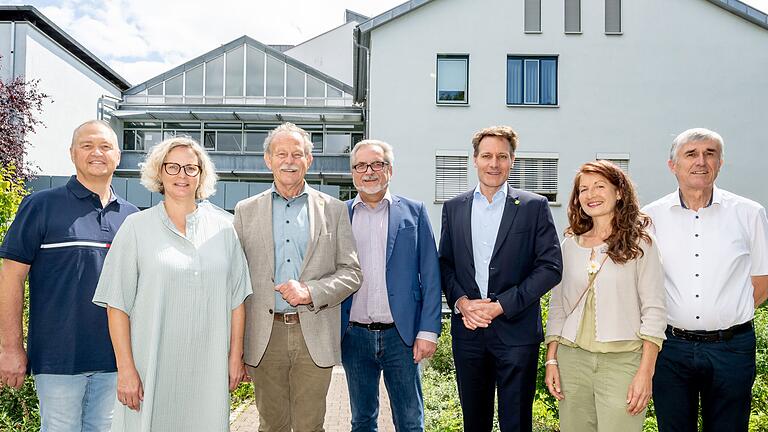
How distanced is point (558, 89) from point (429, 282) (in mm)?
17430

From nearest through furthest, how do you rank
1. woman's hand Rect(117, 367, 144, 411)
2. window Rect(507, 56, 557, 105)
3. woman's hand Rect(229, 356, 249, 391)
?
woman's hand Rect(117, 367, 144, 411) < woman's hand Rect(229, 356, 249, 391) < window Rect(507, 56, 557, 105)

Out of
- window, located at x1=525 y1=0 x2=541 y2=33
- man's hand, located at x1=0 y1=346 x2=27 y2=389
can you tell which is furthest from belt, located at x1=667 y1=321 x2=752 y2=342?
window, located at x1=525 y1=0 x2=541 y2=33

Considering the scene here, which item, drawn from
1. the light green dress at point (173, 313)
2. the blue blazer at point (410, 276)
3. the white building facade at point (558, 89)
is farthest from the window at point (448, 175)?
the light green dress at point (173, 313)

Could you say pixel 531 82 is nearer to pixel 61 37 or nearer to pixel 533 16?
pixel 533 16

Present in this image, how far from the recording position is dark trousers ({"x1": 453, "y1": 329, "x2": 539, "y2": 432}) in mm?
4129

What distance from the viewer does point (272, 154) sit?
164 inches

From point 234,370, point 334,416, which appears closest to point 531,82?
point 334,416

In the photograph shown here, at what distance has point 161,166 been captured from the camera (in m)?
3.73

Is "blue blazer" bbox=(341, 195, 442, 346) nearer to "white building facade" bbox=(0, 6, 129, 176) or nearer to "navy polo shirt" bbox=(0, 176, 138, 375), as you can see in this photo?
"navy polo shirt" bbox=(0, 176, 138, 375)

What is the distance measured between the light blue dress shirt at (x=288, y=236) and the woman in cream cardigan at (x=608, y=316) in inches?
67.1

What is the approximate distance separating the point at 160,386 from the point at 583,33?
19803mm

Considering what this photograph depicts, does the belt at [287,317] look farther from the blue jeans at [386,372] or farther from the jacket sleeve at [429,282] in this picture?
the jacket sleeve at [429,282]

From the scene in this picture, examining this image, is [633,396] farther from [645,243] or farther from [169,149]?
[169,149]

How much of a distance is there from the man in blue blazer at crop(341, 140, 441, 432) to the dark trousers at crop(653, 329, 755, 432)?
1530 mm
